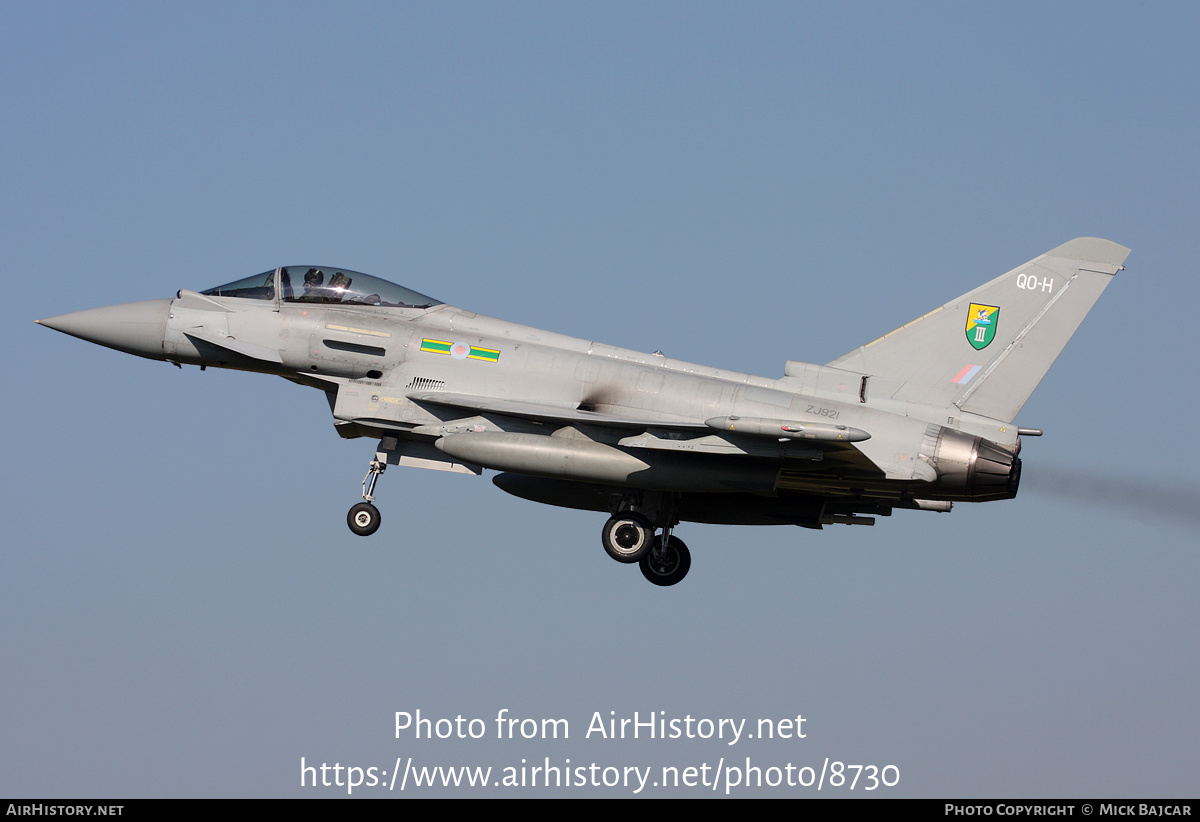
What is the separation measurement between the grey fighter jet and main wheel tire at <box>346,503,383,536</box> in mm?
17

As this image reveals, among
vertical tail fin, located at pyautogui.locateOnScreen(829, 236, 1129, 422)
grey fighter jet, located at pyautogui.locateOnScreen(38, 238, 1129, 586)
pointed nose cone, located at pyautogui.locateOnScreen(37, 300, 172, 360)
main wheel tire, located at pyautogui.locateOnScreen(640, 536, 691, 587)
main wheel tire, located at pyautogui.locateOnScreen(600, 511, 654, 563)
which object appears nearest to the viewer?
grey fighter jet, located at pyautogui.locateOnScreen(38, 238, 1129, 586)

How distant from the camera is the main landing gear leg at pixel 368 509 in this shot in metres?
17.3

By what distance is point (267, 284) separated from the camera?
18.1 meters

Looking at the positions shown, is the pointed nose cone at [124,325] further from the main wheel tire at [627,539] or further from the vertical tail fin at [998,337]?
the vertical tail fin at [998,337]

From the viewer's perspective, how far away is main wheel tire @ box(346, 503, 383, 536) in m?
17.3

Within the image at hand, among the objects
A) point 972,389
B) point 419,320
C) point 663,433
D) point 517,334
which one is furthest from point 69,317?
point 972,389

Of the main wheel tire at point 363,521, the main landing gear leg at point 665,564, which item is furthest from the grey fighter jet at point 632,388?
the main landing gear leg at point 665,564

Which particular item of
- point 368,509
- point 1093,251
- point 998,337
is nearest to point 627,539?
point 368,509

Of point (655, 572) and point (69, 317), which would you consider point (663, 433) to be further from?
point (69, 317)

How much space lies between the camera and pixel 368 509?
1736 centimetres

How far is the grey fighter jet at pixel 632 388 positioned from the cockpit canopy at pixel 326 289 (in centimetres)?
2

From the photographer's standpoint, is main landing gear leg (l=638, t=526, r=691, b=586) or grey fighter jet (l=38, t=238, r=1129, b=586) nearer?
grey fighter jet (l=38, t=238, r=1129, b=586)

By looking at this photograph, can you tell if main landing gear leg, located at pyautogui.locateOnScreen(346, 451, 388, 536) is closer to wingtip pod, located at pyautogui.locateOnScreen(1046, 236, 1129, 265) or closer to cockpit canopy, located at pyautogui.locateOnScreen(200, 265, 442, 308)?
cockpit canopy, located at pyautogui.locateOnScreen(200, 265, 442, 308)

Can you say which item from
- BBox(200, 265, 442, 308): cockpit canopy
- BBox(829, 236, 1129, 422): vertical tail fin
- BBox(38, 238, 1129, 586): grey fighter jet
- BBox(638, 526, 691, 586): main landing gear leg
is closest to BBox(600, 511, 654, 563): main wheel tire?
BBox(38, 238, 1129, 586): grey fighter jet
